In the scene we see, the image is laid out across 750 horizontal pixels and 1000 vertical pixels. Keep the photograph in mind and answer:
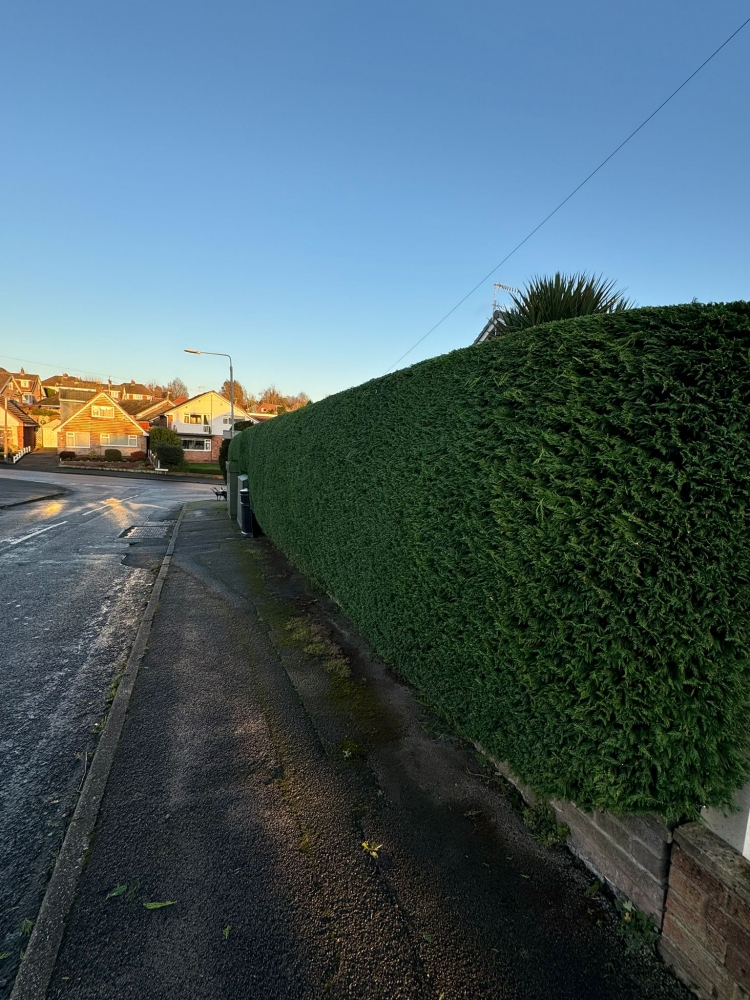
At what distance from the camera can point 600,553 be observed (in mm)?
2102

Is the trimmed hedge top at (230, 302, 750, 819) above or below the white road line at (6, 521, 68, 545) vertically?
above

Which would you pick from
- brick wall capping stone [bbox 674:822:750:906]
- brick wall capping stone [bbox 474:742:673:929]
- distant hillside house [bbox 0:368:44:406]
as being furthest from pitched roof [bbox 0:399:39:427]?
brick wall capping stone [bbox 674:822:750:906]

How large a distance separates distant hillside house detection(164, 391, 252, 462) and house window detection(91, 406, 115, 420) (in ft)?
21.9

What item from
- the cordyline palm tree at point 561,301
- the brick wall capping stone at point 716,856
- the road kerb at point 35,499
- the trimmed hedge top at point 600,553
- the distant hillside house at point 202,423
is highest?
the distant hillside house at point 202,423

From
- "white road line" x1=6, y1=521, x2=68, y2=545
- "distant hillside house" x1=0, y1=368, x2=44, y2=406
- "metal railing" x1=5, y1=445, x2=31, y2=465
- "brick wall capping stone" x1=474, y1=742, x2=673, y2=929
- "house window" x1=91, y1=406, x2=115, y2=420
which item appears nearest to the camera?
"brick wall capping stone" x1=474, y1=742, x2=673, y2=929

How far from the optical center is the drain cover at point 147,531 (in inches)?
513

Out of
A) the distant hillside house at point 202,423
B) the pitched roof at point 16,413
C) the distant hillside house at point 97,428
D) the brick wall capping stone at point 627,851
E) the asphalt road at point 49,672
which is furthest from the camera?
the distant hillside house at point 202,423

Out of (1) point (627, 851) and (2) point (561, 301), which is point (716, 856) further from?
(2) point (561, 301)

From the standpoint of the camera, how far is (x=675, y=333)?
6.21 ft

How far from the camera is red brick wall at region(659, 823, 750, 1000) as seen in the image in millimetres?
1716

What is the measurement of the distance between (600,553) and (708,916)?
1.41 metres

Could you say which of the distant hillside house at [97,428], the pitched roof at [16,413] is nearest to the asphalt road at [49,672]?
the distant hillside house at [97,428]

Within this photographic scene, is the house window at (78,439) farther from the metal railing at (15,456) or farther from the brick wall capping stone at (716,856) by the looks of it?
the brick wall capping stone at (716,856)

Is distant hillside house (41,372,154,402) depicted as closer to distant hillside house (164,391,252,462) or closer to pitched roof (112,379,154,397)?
pitched roof (112,379,154,397)
